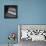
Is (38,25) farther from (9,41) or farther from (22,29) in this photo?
(9,41)

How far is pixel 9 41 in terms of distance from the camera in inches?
167

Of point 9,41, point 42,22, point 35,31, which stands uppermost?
point 42,22

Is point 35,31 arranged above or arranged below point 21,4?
below

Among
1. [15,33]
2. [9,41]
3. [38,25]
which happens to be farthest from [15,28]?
[38,25]

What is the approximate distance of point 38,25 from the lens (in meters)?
4.23

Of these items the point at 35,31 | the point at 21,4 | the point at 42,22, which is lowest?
the point at 35,31

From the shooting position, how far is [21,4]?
4332mm

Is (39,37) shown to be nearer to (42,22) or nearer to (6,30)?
(42,22)

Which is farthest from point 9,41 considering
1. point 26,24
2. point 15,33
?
point 26,24

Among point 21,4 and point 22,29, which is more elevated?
point 21,4

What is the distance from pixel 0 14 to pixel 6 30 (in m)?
0.54

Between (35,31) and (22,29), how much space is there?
40 centimetres

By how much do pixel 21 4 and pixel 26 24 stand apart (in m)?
0.66

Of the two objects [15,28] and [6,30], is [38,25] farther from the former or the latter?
[6,30]
